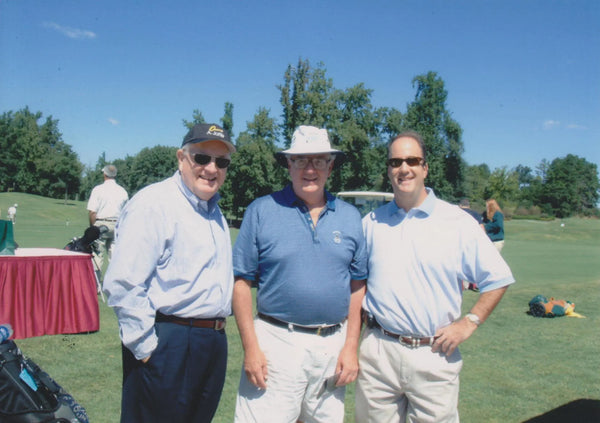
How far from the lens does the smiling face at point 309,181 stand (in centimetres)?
289

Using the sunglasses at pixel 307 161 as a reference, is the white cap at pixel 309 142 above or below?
above

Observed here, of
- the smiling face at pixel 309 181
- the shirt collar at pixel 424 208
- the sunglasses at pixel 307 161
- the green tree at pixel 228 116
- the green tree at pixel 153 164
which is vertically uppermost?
the green tree at pixel 228 116

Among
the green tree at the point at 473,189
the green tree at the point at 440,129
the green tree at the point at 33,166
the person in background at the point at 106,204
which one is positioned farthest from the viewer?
the green tree at the point at 33,166

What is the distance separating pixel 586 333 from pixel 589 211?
9733 cm

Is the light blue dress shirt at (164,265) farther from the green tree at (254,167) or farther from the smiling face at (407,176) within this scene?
the green tree at (254,167)

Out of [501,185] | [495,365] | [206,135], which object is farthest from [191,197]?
[501,185]

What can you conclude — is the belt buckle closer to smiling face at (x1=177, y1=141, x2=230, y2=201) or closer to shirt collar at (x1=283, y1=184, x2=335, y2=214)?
shirt collar at (x1=283, y1=184, x2=335, y2=214)

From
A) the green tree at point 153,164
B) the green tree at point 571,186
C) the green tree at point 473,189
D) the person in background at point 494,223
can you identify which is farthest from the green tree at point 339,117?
the green tree at point 571,186

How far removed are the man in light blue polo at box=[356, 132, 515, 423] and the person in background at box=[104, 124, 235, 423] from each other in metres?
0.93

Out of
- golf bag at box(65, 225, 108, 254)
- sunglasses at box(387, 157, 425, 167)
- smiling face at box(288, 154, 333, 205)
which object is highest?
sunglasses at box(387, 157, 425, 167)

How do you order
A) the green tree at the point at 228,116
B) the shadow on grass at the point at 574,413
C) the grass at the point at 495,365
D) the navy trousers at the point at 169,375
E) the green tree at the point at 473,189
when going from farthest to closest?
the green tree at the point at 473,189
the green tree at the point at 228,116
the grass at the point at 495,365
the shadow on grass at the point at 574,413
the navy trousers at the point at 169,375

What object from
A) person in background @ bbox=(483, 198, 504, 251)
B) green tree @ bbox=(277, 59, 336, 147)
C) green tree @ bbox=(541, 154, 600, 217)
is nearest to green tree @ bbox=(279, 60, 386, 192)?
green tree @ bbox=(277, 59, 336, 147)

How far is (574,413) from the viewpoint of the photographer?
4.51 meters

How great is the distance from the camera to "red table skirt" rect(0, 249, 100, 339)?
19.0 feet
